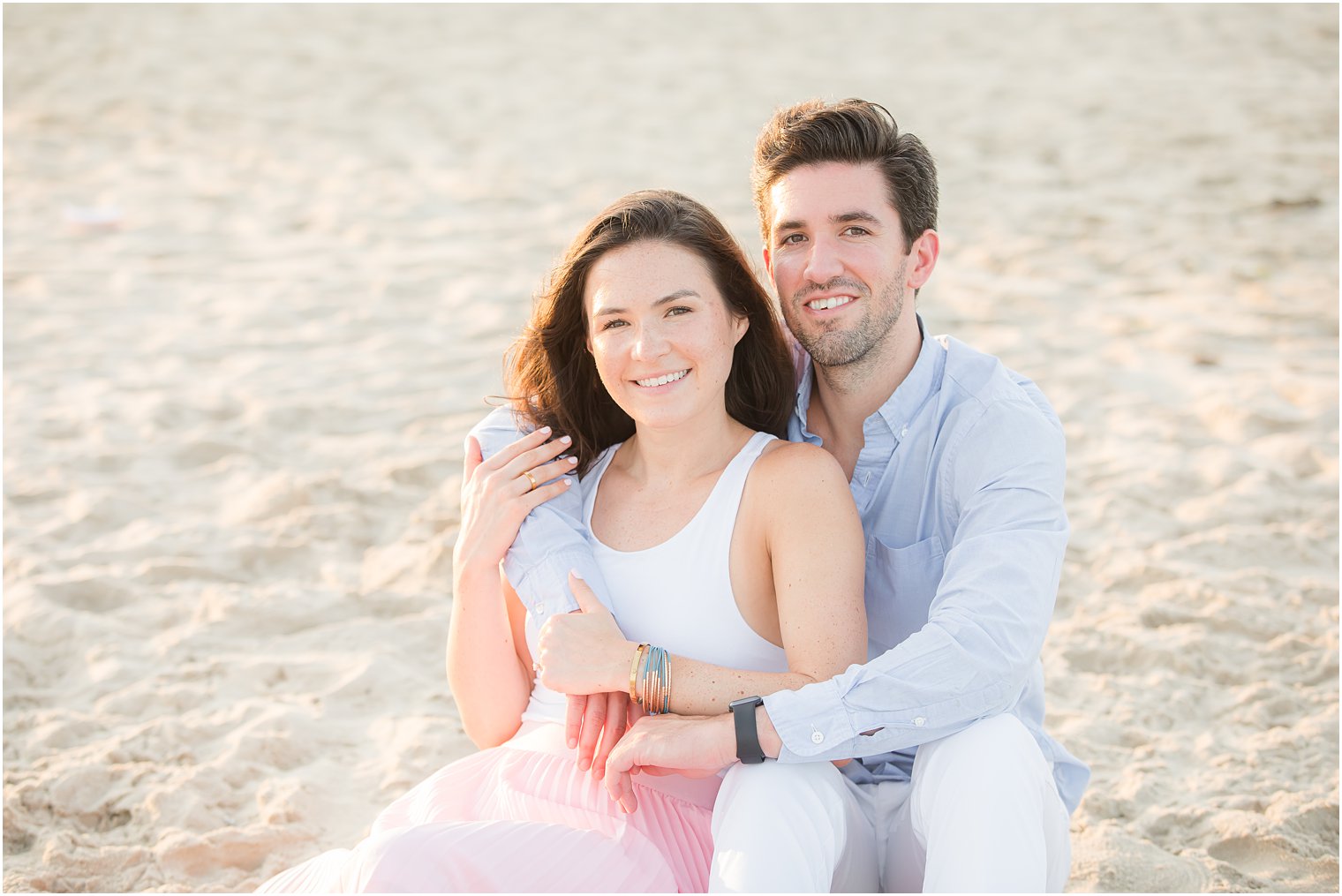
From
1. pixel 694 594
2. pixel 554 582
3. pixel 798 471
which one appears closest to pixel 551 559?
pixel 554 582

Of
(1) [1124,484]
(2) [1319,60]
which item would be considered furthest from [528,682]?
(2) [1319,60]

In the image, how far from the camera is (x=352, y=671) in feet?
11.9

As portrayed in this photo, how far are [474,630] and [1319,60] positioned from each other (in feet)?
33.2

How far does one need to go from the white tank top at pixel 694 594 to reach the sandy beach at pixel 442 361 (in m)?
1.00

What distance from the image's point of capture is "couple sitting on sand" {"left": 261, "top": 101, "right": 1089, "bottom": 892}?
7.06 ft

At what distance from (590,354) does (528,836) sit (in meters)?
1.06

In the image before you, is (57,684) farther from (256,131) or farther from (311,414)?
(256,131)

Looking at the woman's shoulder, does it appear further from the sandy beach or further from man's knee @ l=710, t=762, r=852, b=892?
the sandy beach

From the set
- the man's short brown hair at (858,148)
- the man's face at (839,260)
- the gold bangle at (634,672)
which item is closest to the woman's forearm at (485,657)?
the gold bangle at (634,672)

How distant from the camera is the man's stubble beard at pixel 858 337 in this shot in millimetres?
2664

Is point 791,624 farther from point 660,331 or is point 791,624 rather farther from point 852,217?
point 852,217

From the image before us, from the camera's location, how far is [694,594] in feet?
8.02

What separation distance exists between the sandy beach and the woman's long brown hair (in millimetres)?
1052

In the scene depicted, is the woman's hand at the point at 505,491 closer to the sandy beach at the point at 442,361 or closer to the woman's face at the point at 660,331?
the woman's face at the point at 660,331
